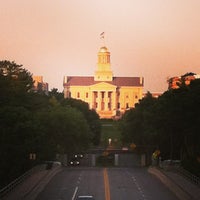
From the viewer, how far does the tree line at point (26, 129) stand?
70312 mm

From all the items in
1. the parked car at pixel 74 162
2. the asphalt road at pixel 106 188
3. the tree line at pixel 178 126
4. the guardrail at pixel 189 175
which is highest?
the tree line at pixel 178 126

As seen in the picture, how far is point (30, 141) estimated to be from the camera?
78062mm

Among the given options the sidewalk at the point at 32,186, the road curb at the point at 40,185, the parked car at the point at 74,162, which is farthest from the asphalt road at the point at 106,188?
the parked car at the point at 74,162

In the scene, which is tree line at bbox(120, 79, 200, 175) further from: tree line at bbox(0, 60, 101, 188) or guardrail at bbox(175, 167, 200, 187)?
tree line at bbox(0, 60, 101, 188)

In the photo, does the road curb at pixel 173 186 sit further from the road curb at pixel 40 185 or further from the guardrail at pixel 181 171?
the road curb at pixel 40 185

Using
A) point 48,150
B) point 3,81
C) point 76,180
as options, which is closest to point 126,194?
point 76,180

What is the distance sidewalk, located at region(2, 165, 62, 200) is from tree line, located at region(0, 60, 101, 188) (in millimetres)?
1608

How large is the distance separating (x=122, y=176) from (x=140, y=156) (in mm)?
57901

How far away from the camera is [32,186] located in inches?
2438

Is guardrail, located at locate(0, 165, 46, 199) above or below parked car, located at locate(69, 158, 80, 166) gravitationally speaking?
below

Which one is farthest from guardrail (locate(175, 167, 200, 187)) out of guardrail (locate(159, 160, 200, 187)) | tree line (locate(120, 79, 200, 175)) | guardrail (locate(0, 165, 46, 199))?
guardrail (locate(0, 165, 46, 199))

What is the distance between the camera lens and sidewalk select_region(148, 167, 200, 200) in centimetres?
5388

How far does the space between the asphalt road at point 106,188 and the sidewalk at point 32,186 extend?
20.9 inches

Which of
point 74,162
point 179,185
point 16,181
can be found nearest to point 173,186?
point 179,185
